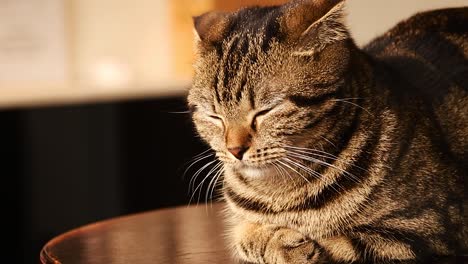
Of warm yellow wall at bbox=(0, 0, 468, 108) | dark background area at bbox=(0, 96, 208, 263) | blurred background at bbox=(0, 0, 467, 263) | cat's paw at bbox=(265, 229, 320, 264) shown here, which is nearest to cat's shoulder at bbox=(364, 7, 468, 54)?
cat's paw at bbox=(265, 229, 320, 264)

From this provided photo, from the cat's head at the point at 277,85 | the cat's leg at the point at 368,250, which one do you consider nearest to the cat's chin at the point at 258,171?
the cat's head at the point at 277,85

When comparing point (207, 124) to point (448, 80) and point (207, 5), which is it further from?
point (207, 5)

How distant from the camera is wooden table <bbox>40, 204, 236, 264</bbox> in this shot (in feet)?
3.74

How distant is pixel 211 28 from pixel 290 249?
31 centimetres

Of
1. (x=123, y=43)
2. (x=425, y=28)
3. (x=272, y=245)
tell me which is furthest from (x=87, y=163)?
(x=272, y=245)

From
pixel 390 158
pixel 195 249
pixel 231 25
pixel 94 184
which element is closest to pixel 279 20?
pixel 231 25

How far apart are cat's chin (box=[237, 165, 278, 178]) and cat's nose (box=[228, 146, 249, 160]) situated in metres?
0.02

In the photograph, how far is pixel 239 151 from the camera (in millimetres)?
1011

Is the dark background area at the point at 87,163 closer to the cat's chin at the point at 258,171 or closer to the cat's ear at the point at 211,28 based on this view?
the cat's ear at the point at 211,28

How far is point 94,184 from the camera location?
8.64 feet

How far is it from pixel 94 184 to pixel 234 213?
1.51m

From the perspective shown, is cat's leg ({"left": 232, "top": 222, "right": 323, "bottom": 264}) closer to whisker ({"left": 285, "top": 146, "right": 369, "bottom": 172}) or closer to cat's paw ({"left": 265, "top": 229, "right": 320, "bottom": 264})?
cat's paw ({"left": 265, "top": 229, "right": 320, "bottom": 264})

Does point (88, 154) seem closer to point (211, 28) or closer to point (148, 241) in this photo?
point (148, 241)

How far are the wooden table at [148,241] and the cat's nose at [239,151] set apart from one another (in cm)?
17
